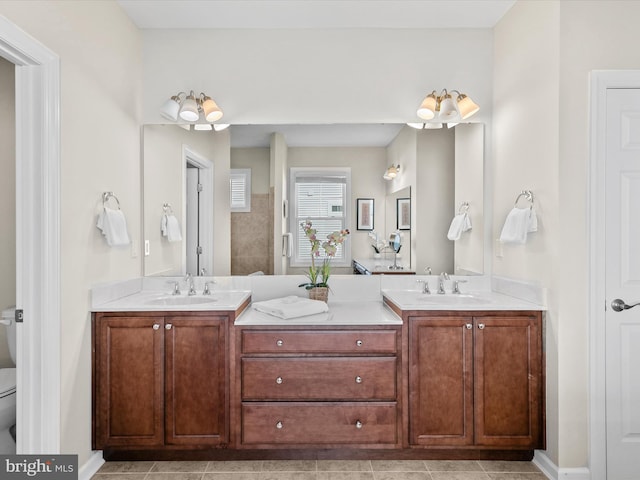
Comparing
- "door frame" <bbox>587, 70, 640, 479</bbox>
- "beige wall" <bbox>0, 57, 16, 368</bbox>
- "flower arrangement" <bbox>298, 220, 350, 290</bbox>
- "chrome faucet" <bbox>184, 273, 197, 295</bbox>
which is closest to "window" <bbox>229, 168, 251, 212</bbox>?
"flower arrangement" <bbox>298, 220, 350, 290</bbox>

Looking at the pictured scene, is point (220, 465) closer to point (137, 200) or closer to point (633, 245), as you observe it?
point (137, 200)

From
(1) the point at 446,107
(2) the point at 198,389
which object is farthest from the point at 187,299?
(1) the point at 446,107

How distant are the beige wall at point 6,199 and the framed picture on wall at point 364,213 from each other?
221 cm

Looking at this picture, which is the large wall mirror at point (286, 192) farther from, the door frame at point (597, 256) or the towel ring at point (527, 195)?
the door frame at point (597, 256)

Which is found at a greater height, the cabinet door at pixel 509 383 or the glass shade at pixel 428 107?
the glass shade at pixel 428 107

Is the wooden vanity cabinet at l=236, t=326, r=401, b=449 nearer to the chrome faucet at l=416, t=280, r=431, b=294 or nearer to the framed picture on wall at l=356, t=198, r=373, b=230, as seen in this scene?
the chrome faucet at l=416, t=280, r=431, b=294

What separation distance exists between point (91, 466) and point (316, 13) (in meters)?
2.96

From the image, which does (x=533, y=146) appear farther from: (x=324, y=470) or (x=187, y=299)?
(x=187, y=299)

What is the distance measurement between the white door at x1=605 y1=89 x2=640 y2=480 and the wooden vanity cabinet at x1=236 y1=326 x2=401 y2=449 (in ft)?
3.59

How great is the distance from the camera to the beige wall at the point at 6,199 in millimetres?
2523

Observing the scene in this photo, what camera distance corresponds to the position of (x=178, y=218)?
2.84 meters

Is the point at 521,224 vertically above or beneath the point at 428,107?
beneath

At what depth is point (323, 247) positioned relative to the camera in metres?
2.84

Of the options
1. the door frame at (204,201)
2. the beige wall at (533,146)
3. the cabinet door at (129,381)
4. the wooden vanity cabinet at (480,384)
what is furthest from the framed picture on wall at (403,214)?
the cabinet door at (129,381)
